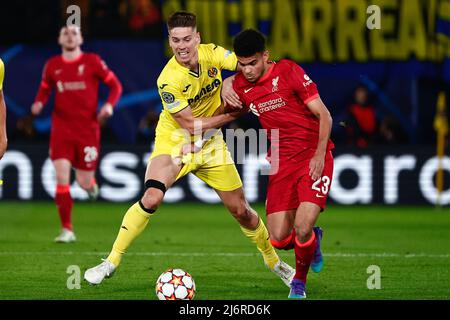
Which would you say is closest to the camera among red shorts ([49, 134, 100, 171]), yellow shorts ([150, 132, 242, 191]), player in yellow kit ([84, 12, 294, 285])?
player in yellow kit ([84, 12, 294, 285])

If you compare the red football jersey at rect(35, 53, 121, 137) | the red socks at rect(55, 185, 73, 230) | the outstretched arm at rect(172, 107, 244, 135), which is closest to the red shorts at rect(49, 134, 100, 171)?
the red football jersey at rect(35, 53, 121, 137)

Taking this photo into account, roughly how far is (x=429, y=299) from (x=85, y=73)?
6.05m

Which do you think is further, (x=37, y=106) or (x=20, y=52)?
(x=20, y=52)

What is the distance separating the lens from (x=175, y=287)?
7859 mm

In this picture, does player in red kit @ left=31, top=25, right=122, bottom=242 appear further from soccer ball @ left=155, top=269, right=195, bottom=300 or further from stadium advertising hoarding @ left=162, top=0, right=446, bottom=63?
soccer ball @ left=155, top=269, right=195, bottom=300

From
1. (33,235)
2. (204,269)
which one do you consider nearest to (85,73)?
(33,235)

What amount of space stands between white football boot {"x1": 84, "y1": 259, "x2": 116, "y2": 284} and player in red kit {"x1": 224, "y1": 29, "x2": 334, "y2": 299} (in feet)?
4.51

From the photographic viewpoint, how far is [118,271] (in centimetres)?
972

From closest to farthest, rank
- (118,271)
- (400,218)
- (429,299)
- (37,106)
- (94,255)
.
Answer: (429,299) → (118,271) → (94,255) → (37,106) → (400,218)

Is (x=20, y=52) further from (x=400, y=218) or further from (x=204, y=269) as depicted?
(x=204, y=269)

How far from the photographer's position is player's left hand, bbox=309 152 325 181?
27.0ft

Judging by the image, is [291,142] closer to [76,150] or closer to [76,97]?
[76,150]
